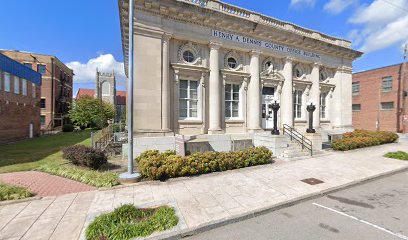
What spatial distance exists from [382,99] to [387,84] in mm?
2254

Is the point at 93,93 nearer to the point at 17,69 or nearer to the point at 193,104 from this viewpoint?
Result: the point at 17,69

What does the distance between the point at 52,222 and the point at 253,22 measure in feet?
48.1

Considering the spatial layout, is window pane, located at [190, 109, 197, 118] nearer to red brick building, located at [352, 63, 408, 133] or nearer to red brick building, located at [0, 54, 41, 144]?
red brick building, located at [0, 54, 41, 144]

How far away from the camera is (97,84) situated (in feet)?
199

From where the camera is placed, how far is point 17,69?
20.4 metres

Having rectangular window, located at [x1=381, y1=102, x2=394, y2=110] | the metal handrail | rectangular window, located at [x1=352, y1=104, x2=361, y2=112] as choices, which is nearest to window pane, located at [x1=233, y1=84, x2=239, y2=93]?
the metal handrail

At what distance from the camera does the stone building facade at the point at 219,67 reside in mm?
10844

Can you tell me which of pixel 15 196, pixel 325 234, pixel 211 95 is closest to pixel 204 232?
pixel 325 234

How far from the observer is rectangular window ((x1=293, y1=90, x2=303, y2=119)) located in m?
17.0

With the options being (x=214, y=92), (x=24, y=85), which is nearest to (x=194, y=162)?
(x=214, y=92)

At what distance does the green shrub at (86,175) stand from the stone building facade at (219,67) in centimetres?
339

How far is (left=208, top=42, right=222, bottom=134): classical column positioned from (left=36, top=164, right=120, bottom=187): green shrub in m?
6.78

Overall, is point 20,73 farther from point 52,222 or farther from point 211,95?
point 52,222

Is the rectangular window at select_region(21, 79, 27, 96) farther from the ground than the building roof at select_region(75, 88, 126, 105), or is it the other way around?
the building roof at select_region(75, 88, 126, 105)
